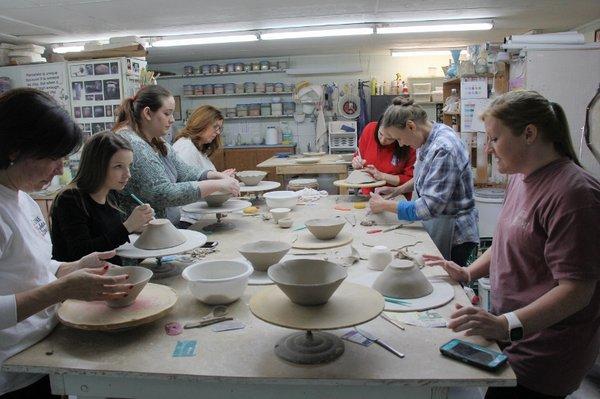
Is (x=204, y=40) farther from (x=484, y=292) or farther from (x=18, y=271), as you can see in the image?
(x=18, y=271)

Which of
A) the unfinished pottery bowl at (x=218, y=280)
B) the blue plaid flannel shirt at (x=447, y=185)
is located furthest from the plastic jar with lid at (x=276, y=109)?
the unfinished pottery bowl at (x=218, y=280)

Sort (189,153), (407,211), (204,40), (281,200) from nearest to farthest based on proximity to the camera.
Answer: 1. (407,211)
2. (281,200)
3. (189,153)
4. (204,40)

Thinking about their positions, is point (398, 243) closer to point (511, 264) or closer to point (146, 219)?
point (511, 264)

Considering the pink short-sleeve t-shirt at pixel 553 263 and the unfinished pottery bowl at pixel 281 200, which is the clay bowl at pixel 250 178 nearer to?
the unfinished pottery bowl at pixel 281 200

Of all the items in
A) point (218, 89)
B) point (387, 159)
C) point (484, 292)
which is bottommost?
point (484, 292)

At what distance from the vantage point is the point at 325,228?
7.50 ft

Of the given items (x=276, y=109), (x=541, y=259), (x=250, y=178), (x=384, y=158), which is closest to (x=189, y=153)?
(x=250, y=178)

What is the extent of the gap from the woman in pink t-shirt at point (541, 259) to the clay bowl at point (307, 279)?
13.7 inches

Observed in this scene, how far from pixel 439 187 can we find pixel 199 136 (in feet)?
6.70

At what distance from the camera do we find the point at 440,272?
6.03 ft

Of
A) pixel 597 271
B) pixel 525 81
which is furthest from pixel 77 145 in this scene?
pixel 525 81

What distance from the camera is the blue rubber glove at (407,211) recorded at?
2.43m

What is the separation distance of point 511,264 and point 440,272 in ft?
1.32

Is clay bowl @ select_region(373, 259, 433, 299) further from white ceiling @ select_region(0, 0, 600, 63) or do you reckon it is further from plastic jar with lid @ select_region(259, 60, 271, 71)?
plastic jar with lid @ select_region(259, 60, 271, 71)
